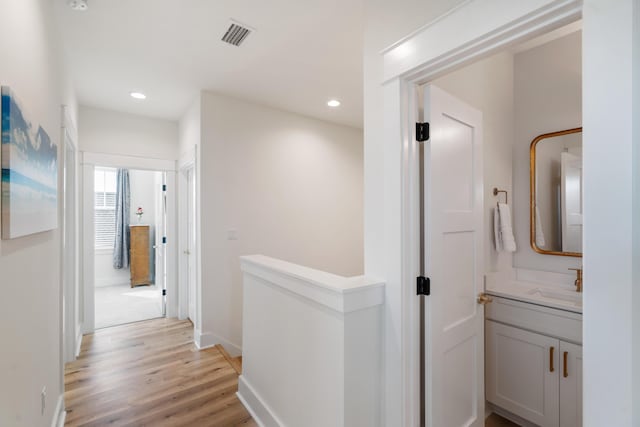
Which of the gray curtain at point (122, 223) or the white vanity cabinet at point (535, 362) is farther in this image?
the gray curtain at point (122, 223)

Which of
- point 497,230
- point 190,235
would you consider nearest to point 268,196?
point 190,235

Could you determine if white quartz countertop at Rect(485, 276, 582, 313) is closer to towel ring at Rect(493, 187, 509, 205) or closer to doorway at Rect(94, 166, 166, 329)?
towel ring at Rect(493, 187, 509, 205)

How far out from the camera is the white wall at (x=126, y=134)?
3.49 meters

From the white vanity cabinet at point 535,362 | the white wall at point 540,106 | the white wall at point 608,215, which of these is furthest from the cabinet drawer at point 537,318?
the white wall at point 608,215

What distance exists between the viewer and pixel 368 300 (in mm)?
1411

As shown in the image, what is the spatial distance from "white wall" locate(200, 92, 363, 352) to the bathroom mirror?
7.63 feet

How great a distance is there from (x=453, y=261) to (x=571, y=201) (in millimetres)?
1281

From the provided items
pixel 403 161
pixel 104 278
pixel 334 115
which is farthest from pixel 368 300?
pixel 104 278

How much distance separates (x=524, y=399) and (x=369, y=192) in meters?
1.73

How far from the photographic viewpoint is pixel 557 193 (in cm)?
227

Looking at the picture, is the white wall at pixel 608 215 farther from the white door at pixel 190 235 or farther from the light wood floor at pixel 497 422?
the white door at pixel 190 235

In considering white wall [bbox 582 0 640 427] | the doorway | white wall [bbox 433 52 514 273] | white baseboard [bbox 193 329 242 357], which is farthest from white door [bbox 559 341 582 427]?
the doorway

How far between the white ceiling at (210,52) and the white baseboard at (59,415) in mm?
2447

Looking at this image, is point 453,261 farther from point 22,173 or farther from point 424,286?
point 22,173
